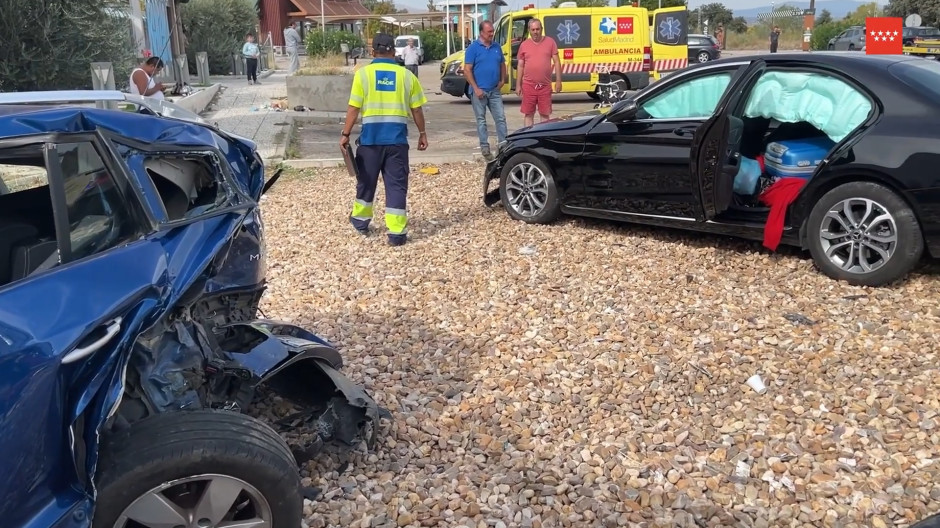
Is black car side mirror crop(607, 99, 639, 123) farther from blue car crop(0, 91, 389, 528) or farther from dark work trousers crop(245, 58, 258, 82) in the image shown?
dark work trousers crop(245, 58, 258, 82)

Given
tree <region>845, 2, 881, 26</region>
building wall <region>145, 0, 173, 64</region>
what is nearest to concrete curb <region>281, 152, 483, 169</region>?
building wall <region>145, 0, 173, 64</region>

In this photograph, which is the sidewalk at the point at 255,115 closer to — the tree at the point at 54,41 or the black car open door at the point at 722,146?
the tree at the point at 54,41

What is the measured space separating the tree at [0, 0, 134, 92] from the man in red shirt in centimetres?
715

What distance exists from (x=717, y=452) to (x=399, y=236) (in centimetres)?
406

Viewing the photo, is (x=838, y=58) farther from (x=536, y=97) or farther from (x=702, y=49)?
(x=702, y=49)

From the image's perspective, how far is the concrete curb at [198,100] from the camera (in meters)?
15.9

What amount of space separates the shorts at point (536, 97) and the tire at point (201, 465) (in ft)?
29.1

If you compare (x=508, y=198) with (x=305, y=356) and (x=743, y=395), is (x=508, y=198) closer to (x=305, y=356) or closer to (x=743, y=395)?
(x=743, y=395)

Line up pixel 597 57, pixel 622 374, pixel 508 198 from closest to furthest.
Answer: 1. pixel 622 374
2. pixel 508 198
3. pixel 597 57

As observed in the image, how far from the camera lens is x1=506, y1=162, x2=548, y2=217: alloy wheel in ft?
24.7

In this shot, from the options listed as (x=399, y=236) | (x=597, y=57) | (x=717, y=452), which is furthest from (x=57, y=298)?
(x=597, y=57)

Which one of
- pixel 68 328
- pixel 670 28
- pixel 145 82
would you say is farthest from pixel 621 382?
pixel 670 28

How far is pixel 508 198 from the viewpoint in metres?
7.82

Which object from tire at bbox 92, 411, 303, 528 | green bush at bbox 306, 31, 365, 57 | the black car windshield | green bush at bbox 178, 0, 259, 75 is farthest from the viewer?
green bush at bbox 178, 0, 259, 75
